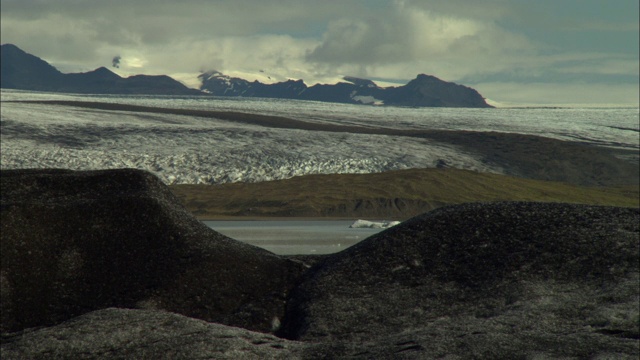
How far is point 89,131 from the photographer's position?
186ft

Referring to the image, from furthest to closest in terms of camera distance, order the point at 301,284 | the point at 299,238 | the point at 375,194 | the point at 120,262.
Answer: the point at 375,194 < the point at 299,238 < the point at 120,262 < the point at 301,284

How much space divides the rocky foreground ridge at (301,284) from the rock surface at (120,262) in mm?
28

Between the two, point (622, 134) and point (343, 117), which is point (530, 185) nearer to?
point (622, 134)

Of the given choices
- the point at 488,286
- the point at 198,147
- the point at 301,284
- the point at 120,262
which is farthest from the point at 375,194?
the point at 488,286

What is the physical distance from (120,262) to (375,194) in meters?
34.5

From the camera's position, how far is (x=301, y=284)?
500 inches

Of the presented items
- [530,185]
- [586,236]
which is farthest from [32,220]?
[530,185]

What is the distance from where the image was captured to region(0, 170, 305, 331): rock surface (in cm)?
1190

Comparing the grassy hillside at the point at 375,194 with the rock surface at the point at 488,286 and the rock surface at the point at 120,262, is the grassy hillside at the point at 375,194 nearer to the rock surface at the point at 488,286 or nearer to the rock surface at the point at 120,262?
the rock surface at the point at 120,262

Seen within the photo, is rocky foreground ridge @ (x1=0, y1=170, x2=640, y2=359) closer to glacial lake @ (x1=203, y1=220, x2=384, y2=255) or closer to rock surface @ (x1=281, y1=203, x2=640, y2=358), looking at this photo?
rock surface @ (x1=281, y1=203, x2=640, y2=358)

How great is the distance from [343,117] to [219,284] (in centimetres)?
7263

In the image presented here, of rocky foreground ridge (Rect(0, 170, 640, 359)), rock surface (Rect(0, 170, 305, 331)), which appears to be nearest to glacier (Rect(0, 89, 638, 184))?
rock surface (Rect(0, 170, 305, 331))

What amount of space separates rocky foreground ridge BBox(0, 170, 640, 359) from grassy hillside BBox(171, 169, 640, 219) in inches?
1045

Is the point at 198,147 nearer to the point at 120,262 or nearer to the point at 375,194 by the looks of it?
the point at 375,194
